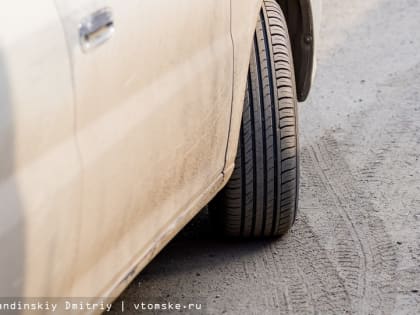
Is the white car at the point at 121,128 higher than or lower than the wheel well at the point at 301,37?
higher

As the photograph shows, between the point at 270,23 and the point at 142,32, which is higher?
the point at 142,32

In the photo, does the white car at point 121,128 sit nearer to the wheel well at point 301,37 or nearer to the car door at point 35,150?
the car door at point 35,150

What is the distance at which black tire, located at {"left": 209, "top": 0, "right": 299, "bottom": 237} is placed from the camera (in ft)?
10.6

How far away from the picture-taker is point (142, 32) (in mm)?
2258

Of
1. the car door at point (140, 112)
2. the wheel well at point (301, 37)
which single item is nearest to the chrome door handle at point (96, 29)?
the car door at point (140, 112)

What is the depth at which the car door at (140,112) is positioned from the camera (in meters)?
2.09

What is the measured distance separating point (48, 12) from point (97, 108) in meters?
0.26

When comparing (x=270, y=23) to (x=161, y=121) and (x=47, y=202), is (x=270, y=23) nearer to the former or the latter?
(x=161, y=121)

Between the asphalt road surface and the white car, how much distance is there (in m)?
0.33

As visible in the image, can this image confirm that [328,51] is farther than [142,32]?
Yes

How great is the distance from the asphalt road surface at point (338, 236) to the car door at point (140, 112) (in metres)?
0.60

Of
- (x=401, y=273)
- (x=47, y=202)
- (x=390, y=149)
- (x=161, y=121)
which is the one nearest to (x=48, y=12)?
(x=47, y=202)

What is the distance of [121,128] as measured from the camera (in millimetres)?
2215

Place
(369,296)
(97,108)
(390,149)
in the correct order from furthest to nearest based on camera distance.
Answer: (390,149) < (369,296) < (97,108)
